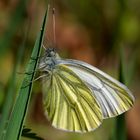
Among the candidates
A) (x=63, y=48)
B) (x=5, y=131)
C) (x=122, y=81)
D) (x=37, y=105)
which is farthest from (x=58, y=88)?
(x=63, y=48)

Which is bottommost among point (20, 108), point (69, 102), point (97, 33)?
point (20, 108)

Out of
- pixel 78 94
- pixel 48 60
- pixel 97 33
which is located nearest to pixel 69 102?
pixel 78 94

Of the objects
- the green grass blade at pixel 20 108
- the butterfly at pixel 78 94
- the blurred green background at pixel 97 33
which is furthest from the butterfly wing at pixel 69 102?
the blurred green background at pixel 97 33

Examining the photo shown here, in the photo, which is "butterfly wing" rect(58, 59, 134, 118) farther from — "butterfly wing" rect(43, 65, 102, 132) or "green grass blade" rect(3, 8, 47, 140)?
"green grass blade" rect(3, 8, 47, 140)

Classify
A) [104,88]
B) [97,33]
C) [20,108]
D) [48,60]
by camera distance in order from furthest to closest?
[97,33], [104,88], [48,60], [20,108]

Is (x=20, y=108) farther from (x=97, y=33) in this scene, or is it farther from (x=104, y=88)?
(x=97, y=33)

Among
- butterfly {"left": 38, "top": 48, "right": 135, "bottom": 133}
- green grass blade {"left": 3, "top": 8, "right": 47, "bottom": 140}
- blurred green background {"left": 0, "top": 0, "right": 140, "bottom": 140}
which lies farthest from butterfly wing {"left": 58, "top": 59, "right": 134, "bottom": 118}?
blurred green background {"left": 0, "top": 0, "right": 140, "bottom": 140}

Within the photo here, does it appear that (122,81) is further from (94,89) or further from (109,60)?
(109,60)

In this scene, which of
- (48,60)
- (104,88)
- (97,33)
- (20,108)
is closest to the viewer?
(20,108)
